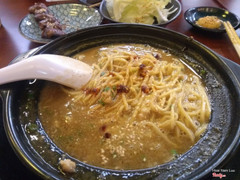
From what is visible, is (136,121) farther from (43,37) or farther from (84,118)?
(43,37)

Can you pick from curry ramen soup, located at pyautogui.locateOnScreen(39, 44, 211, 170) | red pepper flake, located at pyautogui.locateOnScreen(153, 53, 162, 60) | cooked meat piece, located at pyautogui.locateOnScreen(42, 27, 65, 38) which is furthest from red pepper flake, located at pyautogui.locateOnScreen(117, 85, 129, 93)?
cooked meat piece, located at pyautogui.locateOnScreen(42, 27, 65, 38)

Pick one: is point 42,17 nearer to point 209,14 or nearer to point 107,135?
point 107,135

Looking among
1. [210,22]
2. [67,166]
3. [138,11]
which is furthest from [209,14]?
[67,166]

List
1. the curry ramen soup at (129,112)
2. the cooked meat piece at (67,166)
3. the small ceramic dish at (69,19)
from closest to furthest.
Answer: the cooked meat piece at (67,166), the curry ramen soup at (129,112), the small ceramic dish at (69,19)

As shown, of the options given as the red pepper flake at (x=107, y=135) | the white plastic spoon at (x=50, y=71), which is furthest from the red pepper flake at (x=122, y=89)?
the red pepper flake at (x=107, y=135)

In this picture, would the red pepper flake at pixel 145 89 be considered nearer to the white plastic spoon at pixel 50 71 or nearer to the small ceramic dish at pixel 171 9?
the white plastic spoon at pixel 50 71

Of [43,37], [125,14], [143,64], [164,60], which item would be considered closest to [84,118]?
[143,64]

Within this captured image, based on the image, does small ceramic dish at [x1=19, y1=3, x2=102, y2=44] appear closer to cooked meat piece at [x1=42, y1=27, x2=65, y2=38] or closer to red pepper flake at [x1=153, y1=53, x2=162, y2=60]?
cooked meat piece at [x1=42, y1=27, x2=65, y2=38]
